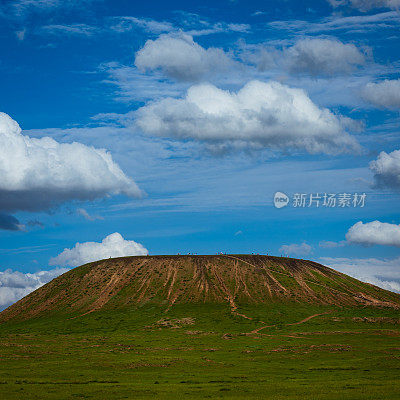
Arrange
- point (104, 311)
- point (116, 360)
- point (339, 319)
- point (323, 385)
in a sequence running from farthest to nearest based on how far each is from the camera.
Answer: point (104, 311) → point (339, 319) → point (116, 360) → point (323, 385)

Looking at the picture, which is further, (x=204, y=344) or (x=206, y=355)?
(x=204, y=344)

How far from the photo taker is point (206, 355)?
Answer: 97.4 metres

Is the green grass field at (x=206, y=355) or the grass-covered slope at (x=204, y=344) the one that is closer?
the green grass field at (x=206, y=355)

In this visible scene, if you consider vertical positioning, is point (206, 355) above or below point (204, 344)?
above

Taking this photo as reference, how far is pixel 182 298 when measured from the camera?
605ft

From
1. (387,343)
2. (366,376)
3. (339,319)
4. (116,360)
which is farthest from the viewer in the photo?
(339,319)

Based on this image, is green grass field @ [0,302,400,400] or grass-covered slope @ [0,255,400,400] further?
grass-covered slope @ [0,255,400,400]

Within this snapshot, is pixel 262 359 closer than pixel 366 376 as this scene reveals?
No

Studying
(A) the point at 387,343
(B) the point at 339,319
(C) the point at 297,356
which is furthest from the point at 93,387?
(B) the point at 339,319

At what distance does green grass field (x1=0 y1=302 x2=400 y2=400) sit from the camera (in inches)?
2378

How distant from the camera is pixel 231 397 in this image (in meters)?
55.5

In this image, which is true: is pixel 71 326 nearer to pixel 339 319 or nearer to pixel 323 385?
pixel 339 319

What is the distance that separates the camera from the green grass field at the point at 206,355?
198 ft

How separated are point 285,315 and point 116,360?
8709cm
